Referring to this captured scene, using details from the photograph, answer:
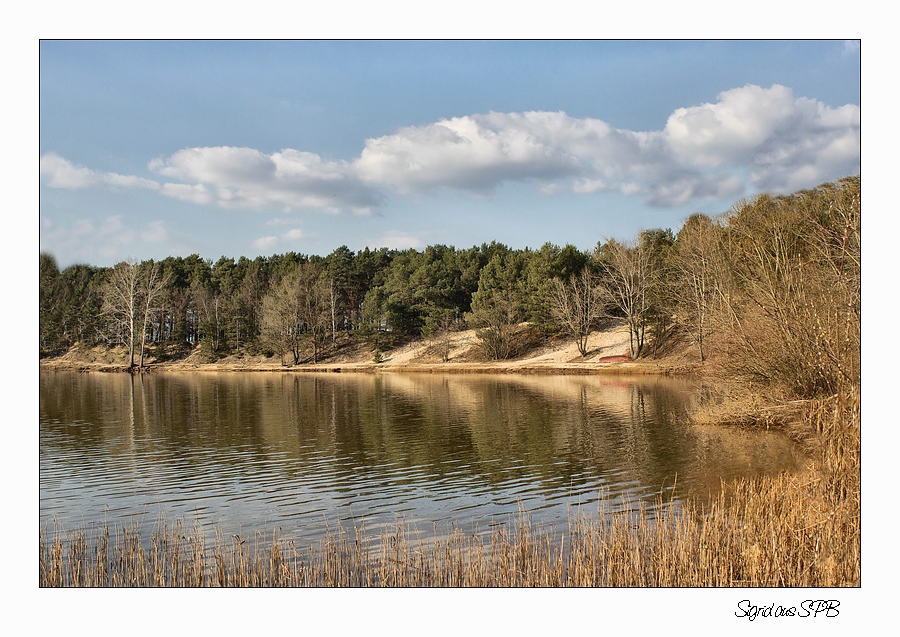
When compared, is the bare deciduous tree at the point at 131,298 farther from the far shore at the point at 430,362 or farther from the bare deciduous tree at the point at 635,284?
the bare deciduous tree at the point at 635,284

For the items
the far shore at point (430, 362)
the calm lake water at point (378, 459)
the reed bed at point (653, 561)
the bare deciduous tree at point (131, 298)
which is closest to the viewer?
the reed bed at point (653, 561)

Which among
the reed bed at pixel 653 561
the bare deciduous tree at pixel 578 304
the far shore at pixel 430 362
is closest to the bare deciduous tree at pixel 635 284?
the far shore at pixel 430 362

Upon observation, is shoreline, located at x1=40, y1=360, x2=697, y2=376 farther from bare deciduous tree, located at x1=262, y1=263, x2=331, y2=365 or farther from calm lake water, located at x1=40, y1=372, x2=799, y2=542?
calm lake water, located at x1=40, y1=372, x2=799, y2=542

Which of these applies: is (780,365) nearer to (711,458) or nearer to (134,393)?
(711,458)

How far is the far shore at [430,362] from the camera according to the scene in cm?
5259

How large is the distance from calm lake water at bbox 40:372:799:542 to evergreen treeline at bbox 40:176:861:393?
255 inches

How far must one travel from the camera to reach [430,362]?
65.4 meters

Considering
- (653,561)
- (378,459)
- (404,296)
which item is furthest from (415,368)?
(653,561)

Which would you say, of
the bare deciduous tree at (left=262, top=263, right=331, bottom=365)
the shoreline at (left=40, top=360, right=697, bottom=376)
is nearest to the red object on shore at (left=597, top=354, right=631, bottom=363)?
the shoreline at (left=40, top=360, right=697, bottom=376)

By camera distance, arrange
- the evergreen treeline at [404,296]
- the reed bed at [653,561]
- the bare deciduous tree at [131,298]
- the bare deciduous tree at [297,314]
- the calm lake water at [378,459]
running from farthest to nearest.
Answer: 1. the bare deciduous tree at [297,314]
2. the bare deciduous tree at [131,298]
3. the evergreen treeline at [404,296]
4. the calm lake water at [378,459]
5. the reed bed at [653,561]

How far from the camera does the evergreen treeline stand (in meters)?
43.7

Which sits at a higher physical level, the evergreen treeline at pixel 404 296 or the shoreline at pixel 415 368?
the evergreen treeline at pixel 404 296

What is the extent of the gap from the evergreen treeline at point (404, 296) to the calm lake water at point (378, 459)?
6480mm

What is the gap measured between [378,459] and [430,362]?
45954 mm
